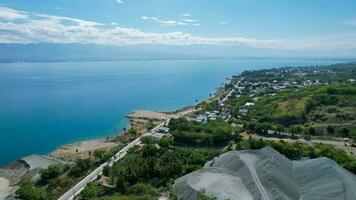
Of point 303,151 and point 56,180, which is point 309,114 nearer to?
point 303,151

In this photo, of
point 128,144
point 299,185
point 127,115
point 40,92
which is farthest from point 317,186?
point 40,92

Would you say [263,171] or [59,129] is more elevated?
[263,171]

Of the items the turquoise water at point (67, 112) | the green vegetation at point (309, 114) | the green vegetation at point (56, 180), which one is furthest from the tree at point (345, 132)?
the turquoise water at point (67, 112)

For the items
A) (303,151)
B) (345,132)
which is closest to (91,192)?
(303,151)

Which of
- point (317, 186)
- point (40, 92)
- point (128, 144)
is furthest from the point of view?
point (40, 92)

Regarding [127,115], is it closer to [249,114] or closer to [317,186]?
[249,114]

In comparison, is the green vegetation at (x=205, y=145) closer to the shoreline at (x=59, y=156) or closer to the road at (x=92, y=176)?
the road at (x=92, y=176)

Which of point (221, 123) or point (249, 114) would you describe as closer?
point (221, 123)
